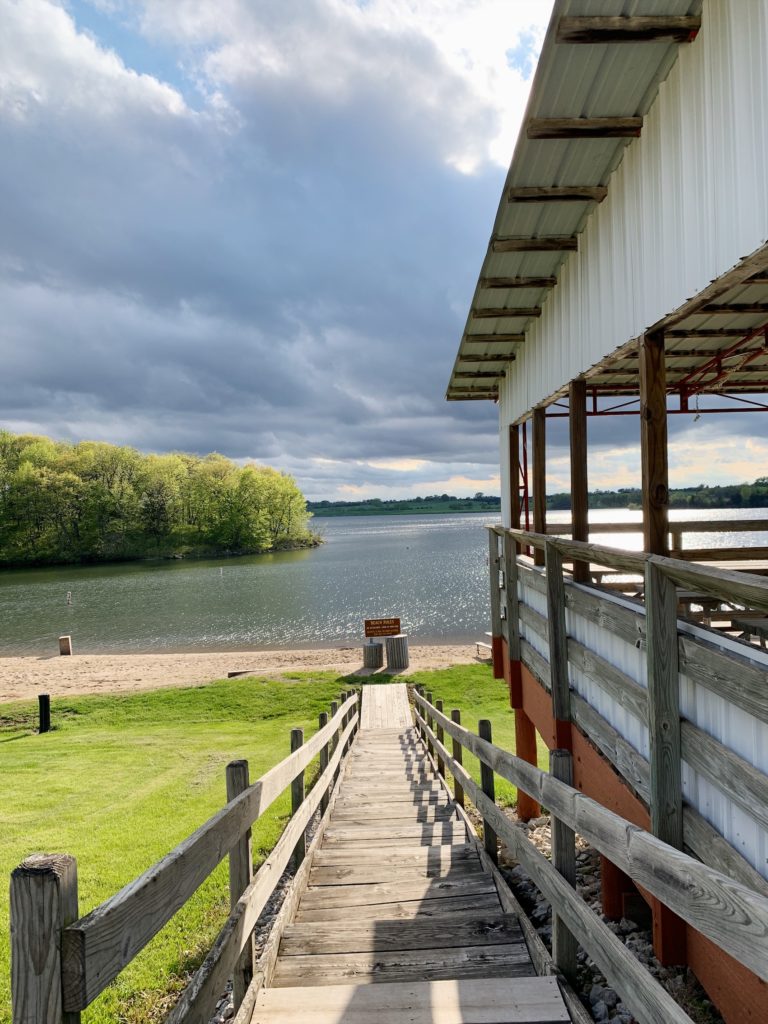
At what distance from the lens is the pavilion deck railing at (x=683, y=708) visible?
7.34 feet

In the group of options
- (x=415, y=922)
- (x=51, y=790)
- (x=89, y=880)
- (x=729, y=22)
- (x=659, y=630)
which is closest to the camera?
(x=659, y=630)

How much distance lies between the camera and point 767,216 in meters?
2.87

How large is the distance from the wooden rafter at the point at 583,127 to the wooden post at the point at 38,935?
4.49m

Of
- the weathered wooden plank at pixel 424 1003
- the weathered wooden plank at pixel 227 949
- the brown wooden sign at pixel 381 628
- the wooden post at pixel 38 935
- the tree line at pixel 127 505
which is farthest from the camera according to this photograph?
the tree line at pixel 127 505

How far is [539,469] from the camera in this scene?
25.9 ft

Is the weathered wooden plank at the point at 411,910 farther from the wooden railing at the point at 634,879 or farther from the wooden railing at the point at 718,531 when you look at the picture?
the wooden railing at the point at 718,531

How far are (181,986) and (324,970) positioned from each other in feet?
5.91

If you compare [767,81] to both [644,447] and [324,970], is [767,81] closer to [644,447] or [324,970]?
[644,447]

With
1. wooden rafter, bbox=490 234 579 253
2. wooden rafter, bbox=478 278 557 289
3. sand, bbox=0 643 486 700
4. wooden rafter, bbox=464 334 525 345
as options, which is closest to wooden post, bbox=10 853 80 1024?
wooden rafter, bbox=490 234 579 253

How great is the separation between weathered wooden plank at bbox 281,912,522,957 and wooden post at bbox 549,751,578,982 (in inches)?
26.3

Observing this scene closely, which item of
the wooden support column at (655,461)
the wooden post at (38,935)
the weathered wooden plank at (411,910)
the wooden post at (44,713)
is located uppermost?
the wooden support column at (655,461)

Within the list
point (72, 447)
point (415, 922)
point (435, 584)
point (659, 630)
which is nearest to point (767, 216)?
point (659, 630)

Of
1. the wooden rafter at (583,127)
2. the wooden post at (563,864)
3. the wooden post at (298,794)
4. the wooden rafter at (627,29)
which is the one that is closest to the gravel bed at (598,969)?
the wooden post at (563,864)

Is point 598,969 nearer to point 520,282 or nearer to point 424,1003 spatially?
point 424,1003
